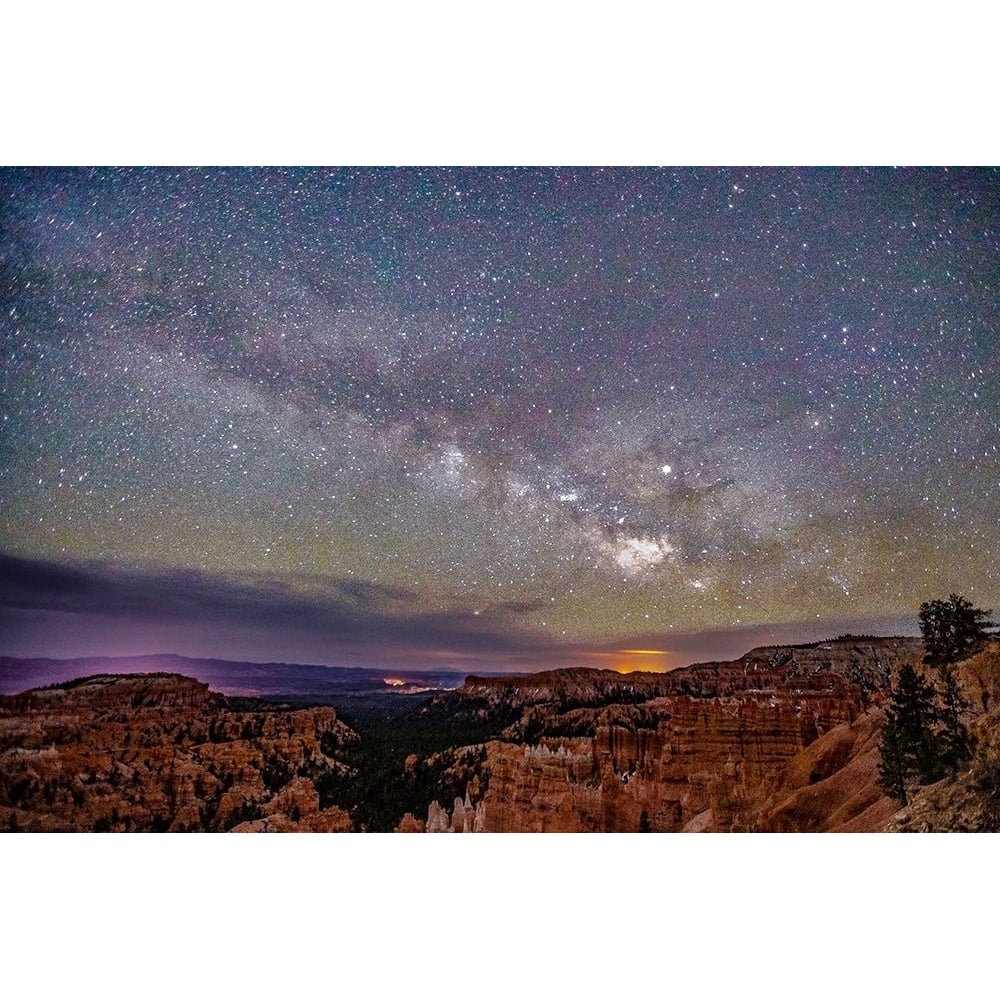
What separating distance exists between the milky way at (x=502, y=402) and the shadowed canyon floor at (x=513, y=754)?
13.8 inches

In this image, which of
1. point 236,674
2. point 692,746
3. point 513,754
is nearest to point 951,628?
point 692,746

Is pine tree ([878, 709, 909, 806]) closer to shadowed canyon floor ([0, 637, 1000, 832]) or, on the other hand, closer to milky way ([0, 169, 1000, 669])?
shadowed canyon floor ([0, 637, 1000, 832])

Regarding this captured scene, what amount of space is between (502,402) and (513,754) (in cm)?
276

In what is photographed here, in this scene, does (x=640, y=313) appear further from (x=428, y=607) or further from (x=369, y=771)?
(x=369, y=771)

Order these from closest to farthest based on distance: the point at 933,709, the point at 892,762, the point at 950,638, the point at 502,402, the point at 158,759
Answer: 1. the point at 892,762
2. the point at 933,709
3. the point at 158,759
4. the point at 950,638
5. the point at 502,402

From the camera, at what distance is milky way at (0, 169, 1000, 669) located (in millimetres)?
6270

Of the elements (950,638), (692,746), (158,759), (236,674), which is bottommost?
(158,759)

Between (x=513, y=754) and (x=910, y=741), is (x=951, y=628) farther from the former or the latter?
(x=513, y=754)

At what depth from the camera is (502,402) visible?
6.42 meters

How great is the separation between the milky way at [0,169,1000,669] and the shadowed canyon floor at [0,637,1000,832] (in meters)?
0.35

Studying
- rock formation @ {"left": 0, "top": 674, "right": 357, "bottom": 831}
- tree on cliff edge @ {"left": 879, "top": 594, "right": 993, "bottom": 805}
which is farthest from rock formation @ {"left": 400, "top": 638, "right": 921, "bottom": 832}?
rock formation @ {"left": 0, "top": 674, "right": 357, "bottom": 831}

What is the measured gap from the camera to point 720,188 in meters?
6.37

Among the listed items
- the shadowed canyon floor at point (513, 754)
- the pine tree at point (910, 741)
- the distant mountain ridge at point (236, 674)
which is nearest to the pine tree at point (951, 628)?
the shadowed canyon floor at point (513, 754)
